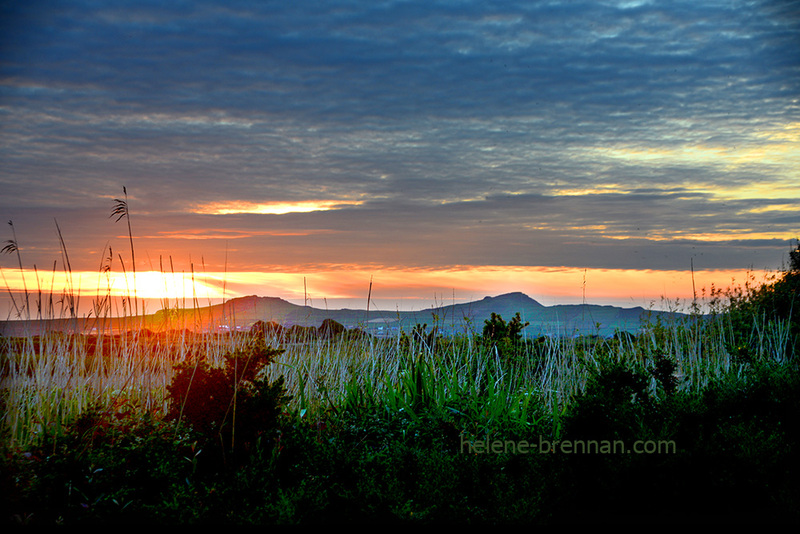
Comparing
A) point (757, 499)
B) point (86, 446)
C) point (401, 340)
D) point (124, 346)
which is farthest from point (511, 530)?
point (124, 346)

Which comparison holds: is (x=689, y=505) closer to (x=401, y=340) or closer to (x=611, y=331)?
(x=401, y=340)

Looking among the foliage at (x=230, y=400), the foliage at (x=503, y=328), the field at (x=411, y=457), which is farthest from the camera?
the foliage at (x=503, y=328)

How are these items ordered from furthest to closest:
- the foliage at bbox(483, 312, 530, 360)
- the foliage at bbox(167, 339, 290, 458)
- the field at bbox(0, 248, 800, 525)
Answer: the foliage at bbox(483, 312, 530, 360), the foliage at bbox(167, 339, 290, 458), the field at bbox(0, 248, 800, 525)

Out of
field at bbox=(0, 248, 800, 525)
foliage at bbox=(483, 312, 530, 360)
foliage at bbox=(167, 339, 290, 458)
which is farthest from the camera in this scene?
foliage at bbox=(483, 312, 530, 360)

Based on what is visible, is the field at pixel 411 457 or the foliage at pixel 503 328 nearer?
the field at pixel 411 457

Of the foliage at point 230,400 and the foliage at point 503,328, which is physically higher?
the foliage at point 503,328

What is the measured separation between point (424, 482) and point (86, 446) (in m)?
2.08


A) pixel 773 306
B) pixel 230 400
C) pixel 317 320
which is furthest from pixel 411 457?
pixel 773 306

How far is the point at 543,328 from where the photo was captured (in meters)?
7.32

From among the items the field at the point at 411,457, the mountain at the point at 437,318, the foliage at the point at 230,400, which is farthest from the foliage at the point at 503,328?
the foliage at the point at 230,400

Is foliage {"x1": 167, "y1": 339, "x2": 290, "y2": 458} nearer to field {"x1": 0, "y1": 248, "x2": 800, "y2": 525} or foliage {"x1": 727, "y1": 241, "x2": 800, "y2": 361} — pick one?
field {"x1": 0, "y1": 248, "x2": 800, "y2": 525}

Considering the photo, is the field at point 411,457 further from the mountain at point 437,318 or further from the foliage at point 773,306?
the foliage at point 773,306

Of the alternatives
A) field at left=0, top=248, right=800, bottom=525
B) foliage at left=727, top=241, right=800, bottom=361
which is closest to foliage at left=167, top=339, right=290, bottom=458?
field at left=0, top=248, right=800, bottom=525

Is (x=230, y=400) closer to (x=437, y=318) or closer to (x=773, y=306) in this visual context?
(x=437, y=318)
